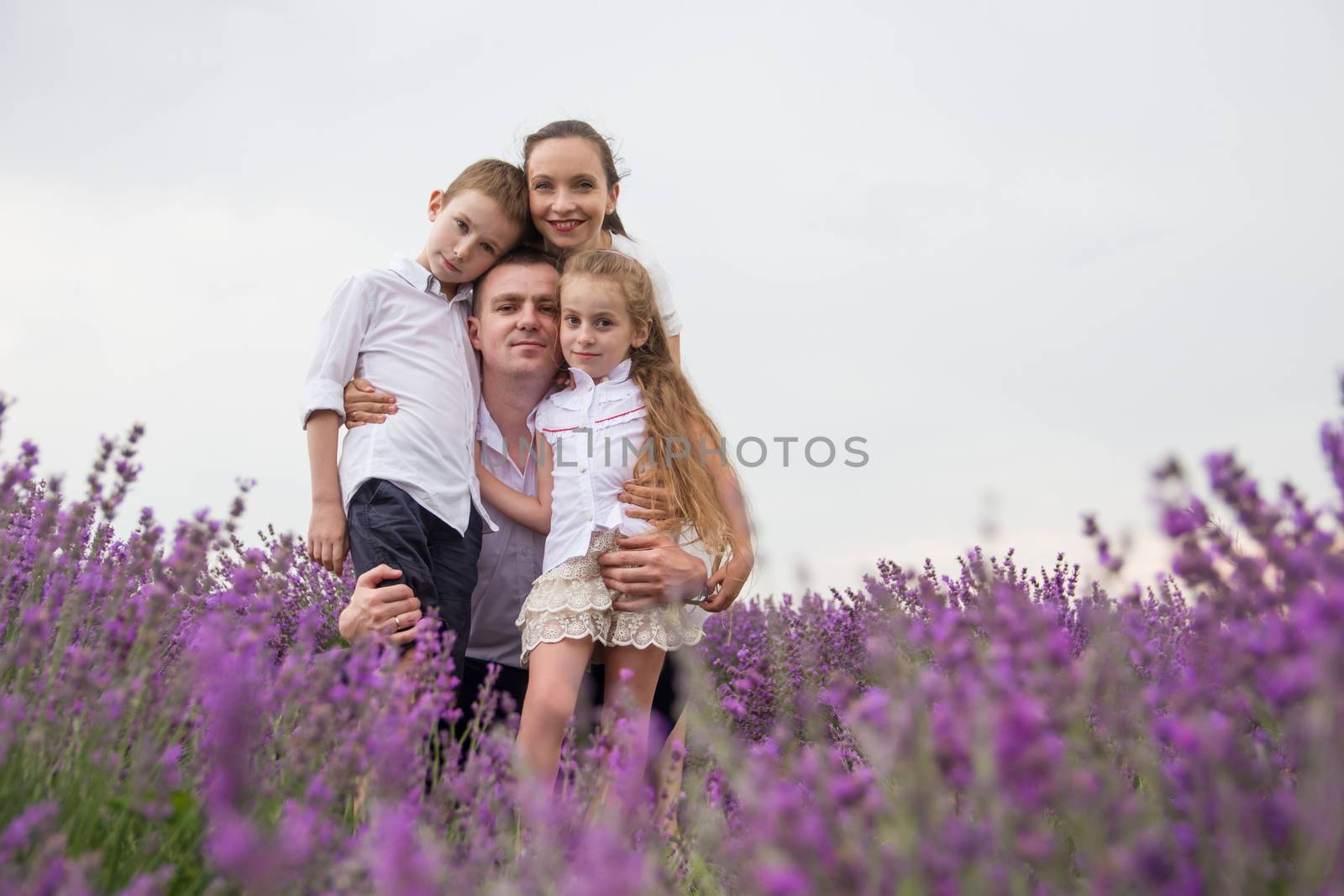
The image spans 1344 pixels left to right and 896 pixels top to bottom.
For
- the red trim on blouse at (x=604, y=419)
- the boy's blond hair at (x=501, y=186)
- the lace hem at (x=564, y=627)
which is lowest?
the lace hem at (x=564, y=627)

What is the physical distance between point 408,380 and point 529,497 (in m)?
0.55

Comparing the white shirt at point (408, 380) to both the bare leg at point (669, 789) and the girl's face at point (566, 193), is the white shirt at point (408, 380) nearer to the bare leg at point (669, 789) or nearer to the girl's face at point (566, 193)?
the girl's face at point (566, 193)

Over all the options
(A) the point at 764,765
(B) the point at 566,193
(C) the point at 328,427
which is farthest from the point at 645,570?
(A) the point at 764,765

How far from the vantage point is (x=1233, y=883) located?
3.85 ft

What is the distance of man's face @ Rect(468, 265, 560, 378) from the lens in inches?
142

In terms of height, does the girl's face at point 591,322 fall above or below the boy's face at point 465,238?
below

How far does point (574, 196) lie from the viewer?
3.95 meters

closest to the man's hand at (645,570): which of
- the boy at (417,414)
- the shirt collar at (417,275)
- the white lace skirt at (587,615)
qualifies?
the white lace skirt at (587,615)

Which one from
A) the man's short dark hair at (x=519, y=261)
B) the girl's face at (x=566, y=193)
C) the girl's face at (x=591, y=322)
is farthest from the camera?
the girl's face at (x=566, y=193)

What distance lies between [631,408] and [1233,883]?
2528 mm

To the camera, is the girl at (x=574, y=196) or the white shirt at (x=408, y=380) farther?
the girl at (x=574, y=196)

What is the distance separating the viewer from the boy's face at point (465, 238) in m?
3.69

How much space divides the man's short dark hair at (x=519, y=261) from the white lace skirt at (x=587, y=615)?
1016 millimetres

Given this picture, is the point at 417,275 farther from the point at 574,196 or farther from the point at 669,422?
the point at 669,422
